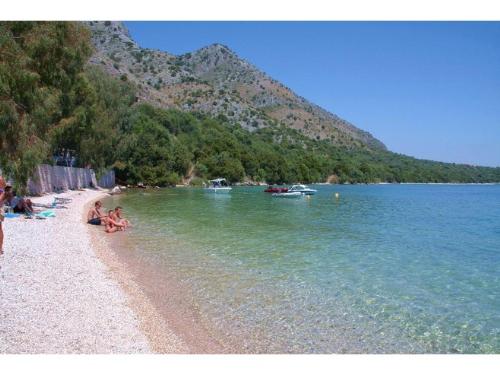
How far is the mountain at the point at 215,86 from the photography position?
15139cm

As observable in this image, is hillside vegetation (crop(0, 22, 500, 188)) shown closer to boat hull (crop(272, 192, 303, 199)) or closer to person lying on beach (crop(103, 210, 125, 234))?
person lying on beach (crop(103, 210, 125, 234))

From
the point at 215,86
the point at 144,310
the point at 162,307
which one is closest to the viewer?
the point at 144,310

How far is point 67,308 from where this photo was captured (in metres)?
8.72

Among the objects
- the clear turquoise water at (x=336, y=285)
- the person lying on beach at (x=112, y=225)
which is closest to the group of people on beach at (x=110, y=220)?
the person lying on beach at (x=112, y=225)

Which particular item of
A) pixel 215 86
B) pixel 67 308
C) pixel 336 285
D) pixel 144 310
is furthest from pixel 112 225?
pixel 215 86

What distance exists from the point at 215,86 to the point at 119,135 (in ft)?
375

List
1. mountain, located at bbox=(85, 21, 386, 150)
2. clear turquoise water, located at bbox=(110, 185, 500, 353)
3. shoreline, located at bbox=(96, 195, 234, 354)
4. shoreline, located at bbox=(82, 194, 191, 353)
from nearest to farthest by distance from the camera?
1. shoreline, located at bbox=(82, 194, 191, 353)
2. shoreline, located at bbox=(96, 195, 234, 354)
3. clear turquoise water, located at bbox=(110, 185, 500, 353)
4. mountain, located at bbox=(85, 21, 386, 150)

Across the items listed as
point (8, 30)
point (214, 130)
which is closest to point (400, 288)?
point (8, 30)

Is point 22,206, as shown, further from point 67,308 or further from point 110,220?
point 67,308

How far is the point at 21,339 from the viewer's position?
699 centimetres

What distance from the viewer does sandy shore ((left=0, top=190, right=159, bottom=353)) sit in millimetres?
7156

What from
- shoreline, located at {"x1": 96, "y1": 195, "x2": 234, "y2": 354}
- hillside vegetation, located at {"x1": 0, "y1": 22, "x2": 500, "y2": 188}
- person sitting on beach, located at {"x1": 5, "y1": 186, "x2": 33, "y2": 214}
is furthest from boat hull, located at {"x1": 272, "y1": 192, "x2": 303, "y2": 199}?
shoreline, located at {"x1": 96, "y1": 195, "x2": 234, "y2": 354}

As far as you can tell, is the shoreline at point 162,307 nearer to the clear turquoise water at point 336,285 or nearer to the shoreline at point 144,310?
the shoreline at point 144,310

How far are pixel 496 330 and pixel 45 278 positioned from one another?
10.5m
